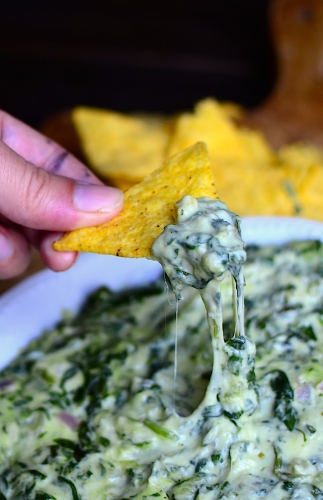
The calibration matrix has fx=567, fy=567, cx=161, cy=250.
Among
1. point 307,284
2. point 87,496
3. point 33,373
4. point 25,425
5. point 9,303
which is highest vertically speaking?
point 307,284

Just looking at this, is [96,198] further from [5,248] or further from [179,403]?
[179,403]

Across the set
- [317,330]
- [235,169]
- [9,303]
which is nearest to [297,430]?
[317,330]

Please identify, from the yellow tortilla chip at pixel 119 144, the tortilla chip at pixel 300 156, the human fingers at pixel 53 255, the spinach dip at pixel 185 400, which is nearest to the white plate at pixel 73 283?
the spinach dip at pixel 185 400

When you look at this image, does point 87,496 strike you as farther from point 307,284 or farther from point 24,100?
point 24,100

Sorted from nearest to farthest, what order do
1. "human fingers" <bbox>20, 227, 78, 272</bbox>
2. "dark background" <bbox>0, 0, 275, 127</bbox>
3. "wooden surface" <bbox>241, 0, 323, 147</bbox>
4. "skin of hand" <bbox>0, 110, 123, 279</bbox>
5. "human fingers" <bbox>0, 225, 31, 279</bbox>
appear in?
1. "skin of hand" <bbox>0, 110, 123, 279</bbox>
2. "human fingers" <bbox>20, 227, 78, 272</bbox>
3. "human fingers" <bbox>0, 225, 31, 279</bbox>
4. "wooden surface" <bbox>241, 0, 323, 147</bbox>
5. "dark background" <bbox>0, 0, 275, 127</bbox>

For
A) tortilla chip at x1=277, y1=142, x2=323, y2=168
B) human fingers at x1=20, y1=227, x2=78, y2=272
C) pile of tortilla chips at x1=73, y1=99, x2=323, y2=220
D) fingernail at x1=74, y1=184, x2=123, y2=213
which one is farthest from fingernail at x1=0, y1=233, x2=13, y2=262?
tortilla chip at x1=277, y1=142, x2=323, y2=168

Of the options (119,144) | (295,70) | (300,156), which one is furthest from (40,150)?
(295,70)

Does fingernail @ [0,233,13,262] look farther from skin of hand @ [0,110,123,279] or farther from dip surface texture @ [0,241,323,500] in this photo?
dip surface texture @ [0,241,323,500]
